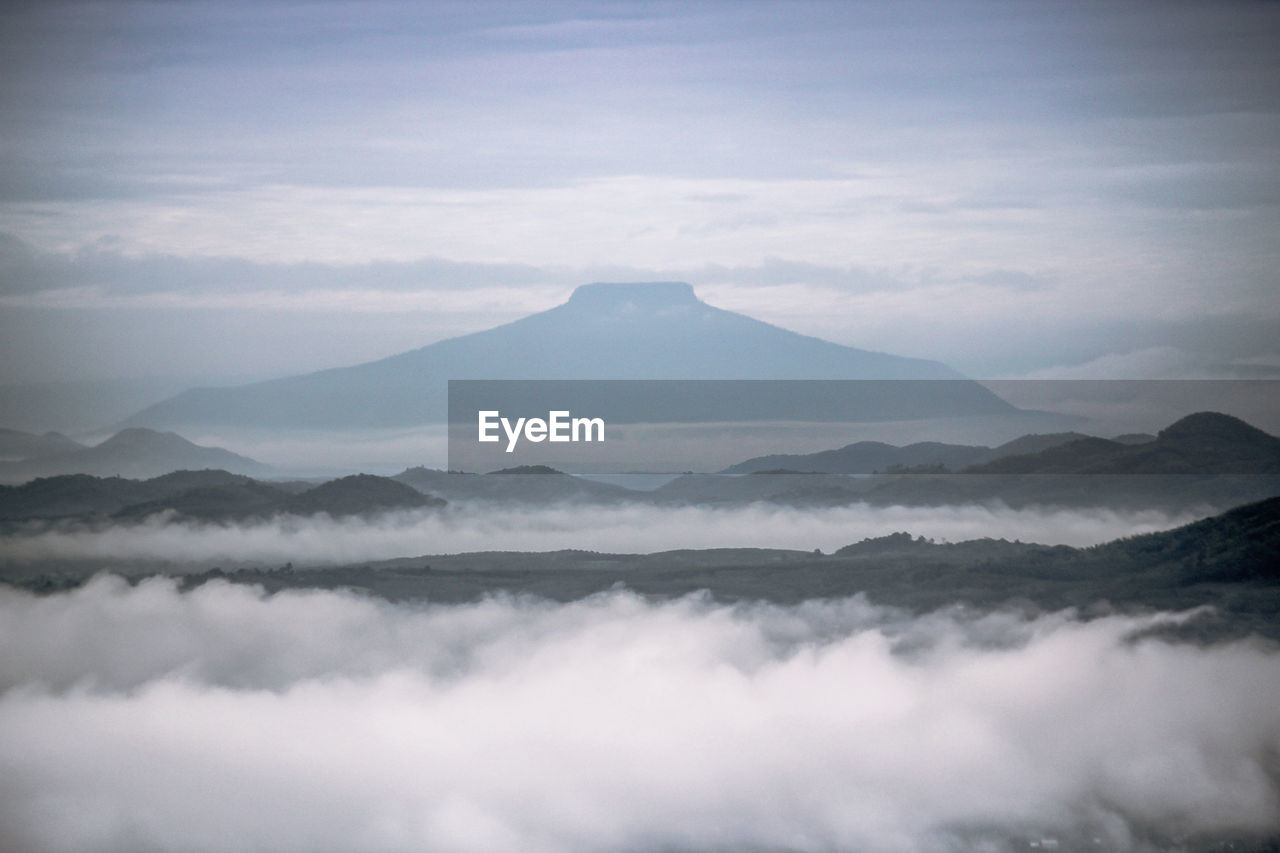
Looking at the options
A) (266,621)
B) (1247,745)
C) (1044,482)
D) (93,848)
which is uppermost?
(1044,482)

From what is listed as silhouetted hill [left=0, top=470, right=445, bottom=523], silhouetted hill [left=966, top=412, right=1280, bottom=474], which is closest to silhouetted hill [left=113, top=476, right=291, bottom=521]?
silhouetted hill [left=0, top=470, right=445, bottom=523]

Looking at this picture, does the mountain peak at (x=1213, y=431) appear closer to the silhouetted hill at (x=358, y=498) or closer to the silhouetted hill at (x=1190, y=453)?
the silhouetted hill at (x=1190, y=453)

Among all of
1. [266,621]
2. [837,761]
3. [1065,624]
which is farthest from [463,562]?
[1065,624]

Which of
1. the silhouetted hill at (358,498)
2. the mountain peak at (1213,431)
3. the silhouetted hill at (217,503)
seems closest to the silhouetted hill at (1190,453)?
the mountain peak at (1213,431)

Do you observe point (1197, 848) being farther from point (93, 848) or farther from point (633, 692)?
point (93, 848)

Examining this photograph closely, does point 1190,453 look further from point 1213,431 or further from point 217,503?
point 217,503

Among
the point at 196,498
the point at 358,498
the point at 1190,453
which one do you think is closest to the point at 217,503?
the point at 196,498

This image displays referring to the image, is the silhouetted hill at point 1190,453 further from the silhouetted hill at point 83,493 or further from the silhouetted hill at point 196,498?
the silhouetted hill at point 83,493

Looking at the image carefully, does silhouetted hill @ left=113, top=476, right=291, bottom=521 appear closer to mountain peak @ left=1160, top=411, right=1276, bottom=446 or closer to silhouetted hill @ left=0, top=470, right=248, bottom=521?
silhouetted hill @ left=0, top=470, right=248, bottom=521

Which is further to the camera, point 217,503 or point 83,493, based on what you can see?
point 83,493

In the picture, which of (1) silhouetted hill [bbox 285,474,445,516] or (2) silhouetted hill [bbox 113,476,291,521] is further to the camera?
(2) silhouetted hill [bbox 113,476,291,521]

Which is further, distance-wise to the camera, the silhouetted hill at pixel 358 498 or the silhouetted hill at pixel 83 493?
the silhouetted hill at pixel 83 493
